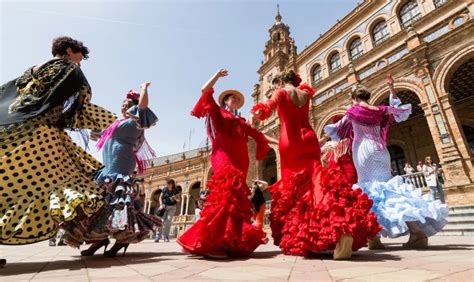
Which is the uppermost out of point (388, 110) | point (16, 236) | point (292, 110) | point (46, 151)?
point (388, 110)

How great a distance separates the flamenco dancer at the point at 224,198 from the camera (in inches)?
101

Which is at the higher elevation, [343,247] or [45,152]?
[45,152]

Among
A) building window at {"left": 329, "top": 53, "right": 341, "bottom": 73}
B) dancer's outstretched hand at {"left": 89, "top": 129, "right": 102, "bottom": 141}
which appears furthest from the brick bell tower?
dancer's outstretched hand at {"left": 89, "top": 129, "right": 102, "bottom": 141}

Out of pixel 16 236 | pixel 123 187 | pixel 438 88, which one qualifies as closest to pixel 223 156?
pixel 123 187

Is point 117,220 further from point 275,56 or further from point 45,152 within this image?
point 275,56

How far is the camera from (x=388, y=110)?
3.49m

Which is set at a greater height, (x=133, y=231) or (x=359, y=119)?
(x=359, y=119)

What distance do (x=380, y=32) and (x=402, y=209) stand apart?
16520 mm

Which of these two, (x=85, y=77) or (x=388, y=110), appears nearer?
(x=85, y=77)

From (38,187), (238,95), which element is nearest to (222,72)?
(238,95)

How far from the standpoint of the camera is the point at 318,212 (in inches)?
91.7

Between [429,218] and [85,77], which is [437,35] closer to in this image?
[429,218]

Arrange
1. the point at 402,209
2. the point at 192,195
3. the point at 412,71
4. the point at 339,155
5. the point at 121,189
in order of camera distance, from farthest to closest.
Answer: the point at 192,195, the point at 412,71, the point at 339,155, the point at 121,189, the point at 402,209

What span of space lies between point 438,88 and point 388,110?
9310 mm
